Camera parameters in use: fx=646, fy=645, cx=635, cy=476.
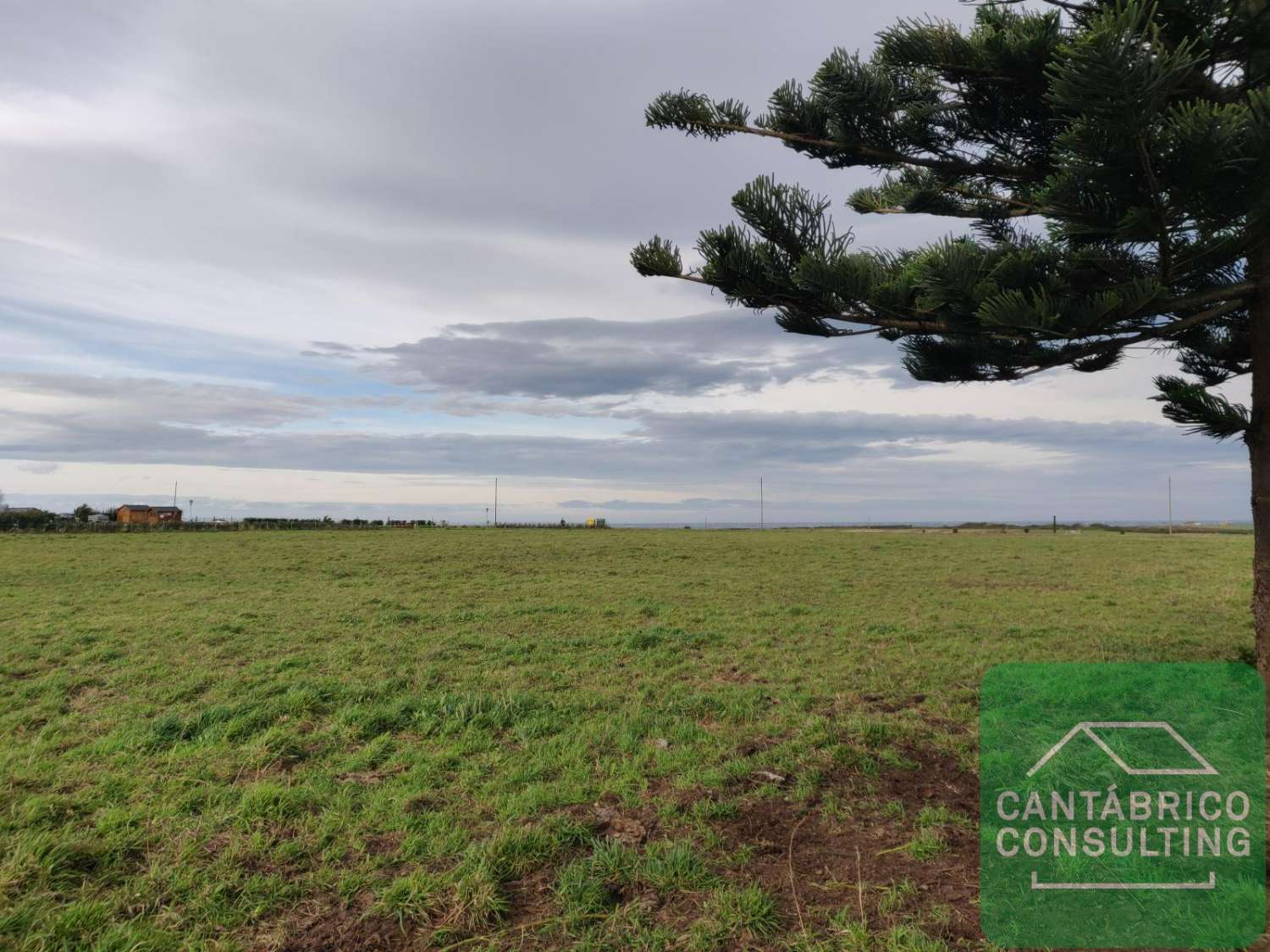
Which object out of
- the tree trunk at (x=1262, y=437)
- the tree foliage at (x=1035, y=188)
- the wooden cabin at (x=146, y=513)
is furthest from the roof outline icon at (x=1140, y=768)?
the wooden cabin at (x=146, y=513)

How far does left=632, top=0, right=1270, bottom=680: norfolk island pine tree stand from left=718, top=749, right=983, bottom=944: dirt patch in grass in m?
2.95

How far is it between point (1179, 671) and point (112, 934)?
9235 millimetres

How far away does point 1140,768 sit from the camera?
430cm

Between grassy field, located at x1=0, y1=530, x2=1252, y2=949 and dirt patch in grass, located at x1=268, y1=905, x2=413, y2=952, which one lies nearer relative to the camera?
dirt patch in grass, located at x1=268, y1=905, x2=413, y2=952

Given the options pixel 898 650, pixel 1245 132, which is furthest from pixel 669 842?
pixel 898 650

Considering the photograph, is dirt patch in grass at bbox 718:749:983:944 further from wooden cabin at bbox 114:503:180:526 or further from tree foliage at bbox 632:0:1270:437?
wooden cabin at bbox 114:503:180:526

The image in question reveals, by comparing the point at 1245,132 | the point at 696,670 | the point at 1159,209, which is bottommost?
the point at 696,670

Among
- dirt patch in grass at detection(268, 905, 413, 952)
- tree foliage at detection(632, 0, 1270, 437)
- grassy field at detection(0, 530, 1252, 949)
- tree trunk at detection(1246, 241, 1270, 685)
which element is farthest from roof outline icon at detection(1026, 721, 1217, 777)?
dirt patch in grass at detection(268, 905, 413, 952)

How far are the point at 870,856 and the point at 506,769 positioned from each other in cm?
253

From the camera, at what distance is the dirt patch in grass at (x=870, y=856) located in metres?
2.96

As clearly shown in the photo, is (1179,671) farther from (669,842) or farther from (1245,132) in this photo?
(669,842)

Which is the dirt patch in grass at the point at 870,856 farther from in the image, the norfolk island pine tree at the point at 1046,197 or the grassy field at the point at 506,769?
the norfolk island pine tree at the point at 1046,197

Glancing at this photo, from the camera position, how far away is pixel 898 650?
870 centimetres

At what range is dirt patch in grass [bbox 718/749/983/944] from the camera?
A: 296 centimetres
